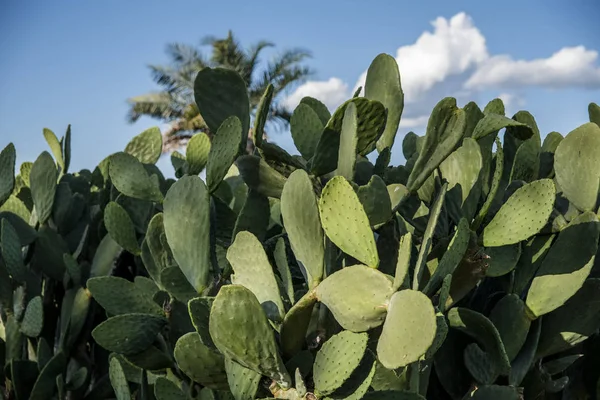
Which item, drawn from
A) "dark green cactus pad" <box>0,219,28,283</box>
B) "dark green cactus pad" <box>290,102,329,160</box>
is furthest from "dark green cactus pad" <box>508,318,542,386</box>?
"dark green cactus pad" <box>0,219,28,283</box>

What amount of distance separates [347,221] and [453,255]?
8.8 inches

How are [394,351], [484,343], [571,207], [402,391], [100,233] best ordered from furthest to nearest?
[100,233]
[571,207]
[484,343]
[402,391]
[394,351]

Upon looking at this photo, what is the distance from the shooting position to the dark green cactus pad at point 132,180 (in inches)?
72.3

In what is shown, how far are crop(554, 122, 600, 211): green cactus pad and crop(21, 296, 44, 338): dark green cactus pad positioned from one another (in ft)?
4.89

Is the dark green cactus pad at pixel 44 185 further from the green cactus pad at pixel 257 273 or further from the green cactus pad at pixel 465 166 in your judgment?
the green cactus pad at pixel 465 166

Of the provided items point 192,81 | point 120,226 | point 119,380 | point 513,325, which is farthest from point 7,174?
point 192,81

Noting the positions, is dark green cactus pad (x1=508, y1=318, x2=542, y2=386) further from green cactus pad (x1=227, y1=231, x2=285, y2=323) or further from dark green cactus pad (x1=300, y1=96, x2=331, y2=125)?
dark green cactus pad (x1=300, y1=96, x2=331, y2=125)

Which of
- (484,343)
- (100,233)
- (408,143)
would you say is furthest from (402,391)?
(100,233)

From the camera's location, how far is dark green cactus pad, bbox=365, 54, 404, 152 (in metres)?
1.60

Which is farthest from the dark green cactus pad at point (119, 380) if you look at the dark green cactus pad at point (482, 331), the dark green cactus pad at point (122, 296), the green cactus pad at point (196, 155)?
the dark green cactus pad at point (482, 331)

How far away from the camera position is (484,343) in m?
1.52

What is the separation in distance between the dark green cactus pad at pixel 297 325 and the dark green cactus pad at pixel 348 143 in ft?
0.76

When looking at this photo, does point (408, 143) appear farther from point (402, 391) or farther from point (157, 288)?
point (402, 391)

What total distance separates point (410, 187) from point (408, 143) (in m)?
0.67
